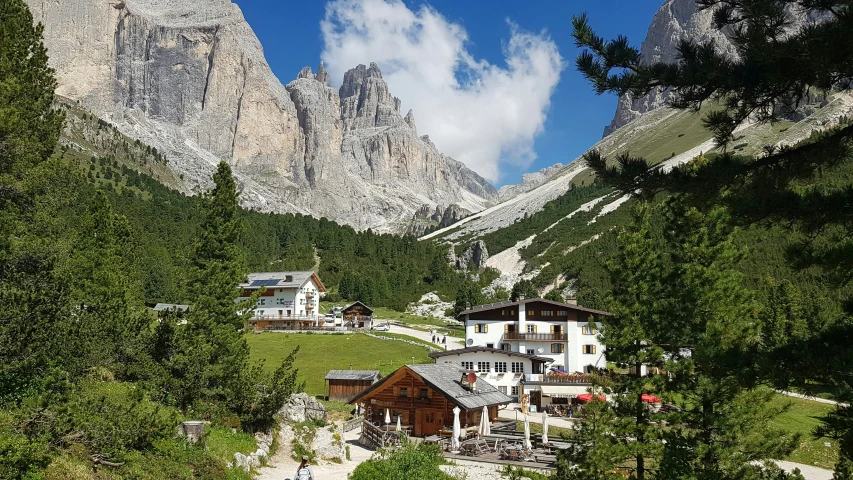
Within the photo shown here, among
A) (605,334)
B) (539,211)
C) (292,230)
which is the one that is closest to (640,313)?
(605,334)

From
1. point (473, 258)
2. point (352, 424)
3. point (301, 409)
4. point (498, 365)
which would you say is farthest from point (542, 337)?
point (473, 258)

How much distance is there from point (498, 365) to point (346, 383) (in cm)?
1318

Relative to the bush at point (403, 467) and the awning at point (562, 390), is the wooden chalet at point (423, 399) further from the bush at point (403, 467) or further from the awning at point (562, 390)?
the bush at point (403, 467)

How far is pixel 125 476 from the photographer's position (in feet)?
46.6

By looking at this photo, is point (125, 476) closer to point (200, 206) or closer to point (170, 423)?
point (170, 423)

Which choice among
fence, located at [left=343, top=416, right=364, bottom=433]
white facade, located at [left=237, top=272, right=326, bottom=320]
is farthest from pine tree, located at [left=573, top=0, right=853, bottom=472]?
white facade, located at [left=237, top=272, right=326, bottom=320]

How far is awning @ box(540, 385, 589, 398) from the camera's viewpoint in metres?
45.2

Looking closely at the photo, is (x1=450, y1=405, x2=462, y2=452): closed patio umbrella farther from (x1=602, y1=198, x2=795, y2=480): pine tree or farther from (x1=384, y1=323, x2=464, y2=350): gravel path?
(x1=384, y1=323, x2=464, y2=350): gravel path

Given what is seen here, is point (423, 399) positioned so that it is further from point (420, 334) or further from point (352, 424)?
point (420, 334)

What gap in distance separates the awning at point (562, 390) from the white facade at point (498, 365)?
2237 millimetres

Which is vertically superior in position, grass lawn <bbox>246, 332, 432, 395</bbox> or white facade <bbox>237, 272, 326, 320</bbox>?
white facade <bbox>237, 272, 326, 320</bbox>

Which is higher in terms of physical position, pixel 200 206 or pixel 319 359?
pixel 200 206

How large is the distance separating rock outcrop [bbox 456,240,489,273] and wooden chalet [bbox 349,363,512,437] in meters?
99.8

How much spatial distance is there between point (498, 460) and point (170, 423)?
16.8 m
